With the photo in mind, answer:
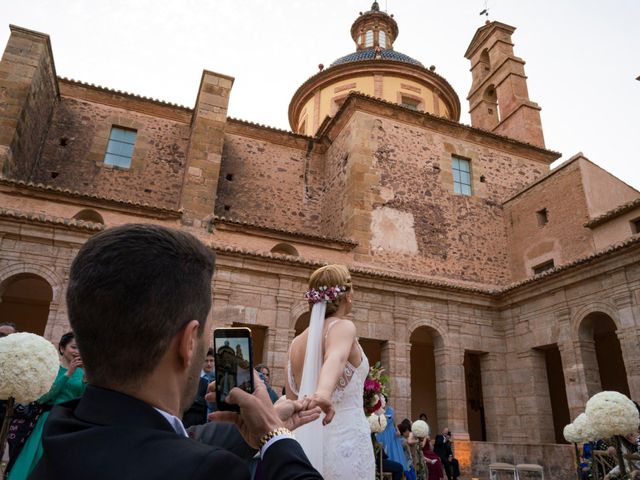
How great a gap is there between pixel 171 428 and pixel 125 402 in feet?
0.35

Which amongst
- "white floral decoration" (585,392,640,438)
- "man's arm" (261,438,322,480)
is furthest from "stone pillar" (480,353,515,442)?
"man's arm" (261,438,322,480)

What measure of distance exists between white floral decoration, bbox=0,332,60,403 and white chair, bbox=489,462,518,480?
10.2 meters

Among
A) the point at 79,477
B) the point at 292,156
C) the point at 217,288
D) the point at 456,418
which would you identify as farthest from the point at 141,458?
the point at 292,156

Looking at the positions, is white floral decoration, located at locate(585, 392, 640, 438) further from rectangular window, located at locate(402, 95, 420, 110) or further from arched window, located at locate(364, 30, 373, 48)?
arched window, located at locate(364, 30, 373, 48)

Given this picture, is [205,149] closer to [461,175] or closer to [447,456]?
[461,175]

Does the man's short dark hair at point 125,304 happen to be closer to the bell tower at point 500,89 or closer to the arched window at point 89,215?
the arched window at point 89,215

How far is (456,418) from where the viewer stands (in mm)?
11445

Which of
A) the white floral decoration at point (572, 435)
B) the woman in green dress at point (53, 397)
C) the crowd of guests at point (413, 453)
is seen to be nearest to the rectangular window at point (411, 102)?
the crowd of guests at point (413, 453)

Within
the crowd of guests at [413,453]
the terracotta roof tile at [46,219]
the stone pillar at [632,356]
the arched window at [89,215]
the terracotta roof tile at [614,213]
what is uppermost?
the terracotta roof tile at [614,213]

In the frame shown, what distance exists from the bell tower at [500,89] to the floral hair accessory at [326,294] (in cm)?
1786

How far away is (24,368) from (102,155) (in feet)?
45.0

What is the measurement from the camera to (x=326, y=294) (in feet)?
9.19

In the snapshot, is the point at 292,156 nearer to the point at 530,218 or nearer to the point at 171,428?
the point at 530,218

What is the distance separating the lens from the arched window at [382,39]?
2580 cm
